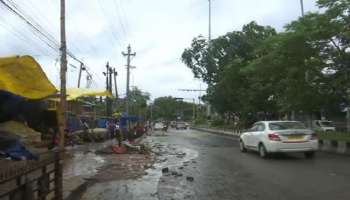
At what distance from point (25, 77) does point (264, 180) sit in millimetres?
7344

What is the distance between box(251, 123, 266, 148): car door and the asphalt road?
1.97m

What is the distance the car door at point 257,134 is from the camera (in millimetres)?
20631

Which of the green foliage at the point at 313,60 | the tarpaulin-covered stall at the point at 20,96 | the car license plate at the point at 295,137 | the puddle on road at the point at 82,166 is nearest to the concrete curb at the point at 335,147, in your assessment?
the green foliage at the point at 313,60

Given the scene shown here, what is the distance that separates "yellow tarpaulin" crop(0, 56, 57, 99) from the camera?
752 cm

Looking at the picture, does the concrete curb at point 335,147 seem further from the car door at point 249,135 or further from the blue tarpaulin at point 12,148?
the blue tarpaulin at point 12,148

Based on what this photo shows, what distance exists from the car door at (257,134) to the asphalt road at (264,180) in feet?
6.45

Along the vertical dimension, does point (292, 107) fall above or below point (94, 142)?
above

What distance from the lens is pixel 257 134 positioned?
21031mm

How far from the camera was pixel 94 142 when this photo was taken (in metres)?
31.8

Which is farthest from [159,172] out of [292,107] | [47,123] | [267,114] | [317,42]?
[267,114]

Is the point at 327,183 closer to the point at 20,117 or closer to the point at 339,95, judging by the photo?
the point at 20,117

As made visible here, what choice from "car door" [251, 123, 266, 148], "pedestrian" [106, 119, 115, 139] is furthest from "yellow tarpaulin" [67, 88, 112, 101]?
"pedestrian" [106, 119, 115, 139]

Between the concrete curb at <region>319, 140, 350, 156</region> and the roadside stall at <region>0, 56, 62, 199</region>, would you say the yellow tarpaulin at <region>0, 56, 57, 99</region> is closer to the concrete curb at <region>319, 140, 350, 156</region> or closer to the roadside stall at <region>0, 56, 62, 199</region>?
the roadside stall at <region>0, 56, 62, 199</region>

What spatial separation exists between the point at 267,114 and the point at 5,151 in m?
43.7
